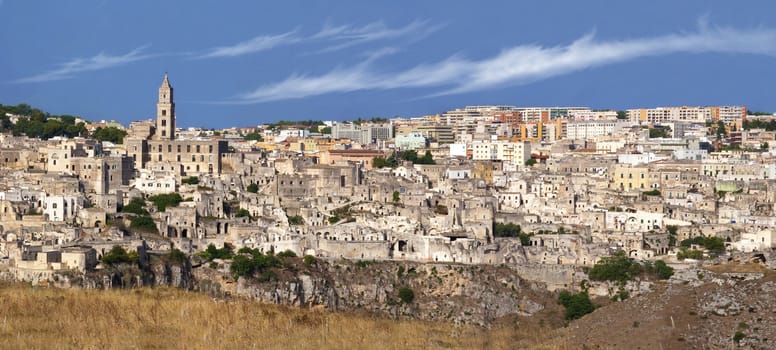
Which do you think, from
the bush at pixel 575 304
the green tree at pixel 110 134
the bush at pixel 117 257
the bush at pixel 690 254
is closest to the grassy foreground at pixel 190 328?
the bush at pixel 117 257

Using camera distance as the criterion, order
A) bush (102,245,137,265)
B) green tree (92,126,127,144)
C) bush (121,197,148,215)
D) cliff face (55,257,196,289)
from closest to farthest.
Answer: cliff face (55,257,196,289) < bush (102,245,137,265) < bush (121,197,148,215) < green tree (92,126,127,144)

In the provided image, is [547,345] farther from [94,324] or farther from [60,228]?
[60,228]

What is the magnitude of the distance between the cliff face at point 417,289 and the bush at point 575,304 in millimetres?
736

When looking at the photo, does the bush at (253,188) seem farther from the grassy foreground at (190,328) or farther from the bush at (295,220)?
the grassy foreground at (190,328)

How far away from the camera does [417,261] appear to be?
155 feet

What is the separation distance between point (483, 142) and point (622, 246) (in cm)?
2934

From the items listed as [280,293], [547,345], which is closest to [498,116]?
[280,293]

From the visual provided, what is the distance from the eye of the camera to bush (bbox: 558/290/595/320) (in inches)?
1747

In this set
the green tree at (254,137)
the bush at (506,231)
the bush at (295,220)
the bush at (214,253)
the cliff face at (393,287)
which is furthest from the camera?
the green tree at (254,137)

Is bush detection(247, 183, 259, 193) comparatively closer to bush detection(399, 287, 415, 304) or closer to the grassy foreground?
bush detection(399, 287, 415, 304)

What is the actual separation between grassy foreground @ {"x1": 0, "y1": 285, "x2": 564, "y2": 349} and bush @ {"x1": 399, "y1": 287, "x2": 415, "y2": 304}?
18.2 meters

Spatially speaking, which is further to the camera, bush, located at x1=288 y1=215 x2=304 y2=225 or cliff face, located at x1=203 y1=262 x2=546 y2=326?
bush, located at x1=288 y1=215 x2=304 y2=225

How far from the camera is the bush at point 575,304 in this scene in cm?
4438

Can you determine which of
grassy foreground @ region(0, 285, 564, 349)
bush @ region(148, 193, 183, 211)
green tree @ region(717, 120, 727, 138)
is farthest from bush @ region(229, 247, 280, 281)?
green tree @ region(717, 120, 727, 138)
